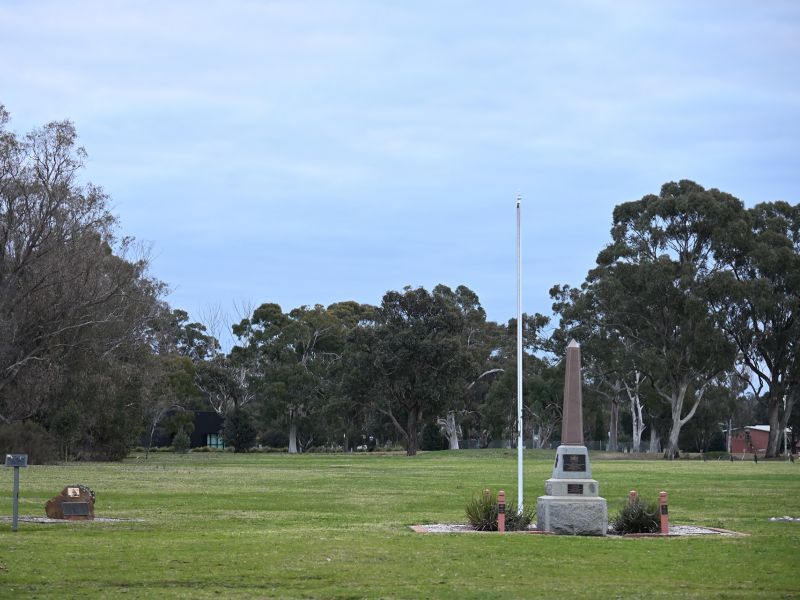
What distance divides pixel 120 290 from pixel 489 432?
60685 mm

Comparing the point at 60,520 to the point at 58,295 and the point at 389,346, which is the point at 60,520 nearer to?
the point at 58,295

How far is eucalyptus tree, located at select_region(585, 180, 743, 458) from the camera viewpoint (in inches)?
3514

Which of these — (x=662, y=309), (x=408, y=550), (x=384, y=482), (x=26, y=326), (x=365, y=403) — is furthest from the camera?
(x=365, y=403)

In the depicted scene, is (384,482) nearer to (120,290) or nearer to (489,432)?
(120,290)

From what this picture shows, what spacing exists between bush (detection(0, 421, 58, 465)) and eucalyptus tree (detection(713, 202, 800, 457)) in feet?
166

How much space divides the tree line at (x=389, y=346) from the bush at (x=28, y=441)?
0.54 ft

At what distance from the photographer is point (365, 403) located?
106 m

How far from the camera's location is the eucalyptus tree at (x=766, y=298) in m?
89.2

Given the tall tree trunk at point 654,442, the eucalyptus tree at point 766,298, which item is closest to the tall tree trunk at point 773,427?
the eucalyptus tree at point 766,298

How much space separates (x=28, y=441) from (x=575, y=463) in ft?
174

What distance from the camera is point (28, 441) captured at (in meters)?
68.7

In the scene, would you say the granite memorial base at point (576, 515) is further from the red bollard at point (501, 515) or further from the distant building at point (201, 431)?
the distant building at point (201, 431)

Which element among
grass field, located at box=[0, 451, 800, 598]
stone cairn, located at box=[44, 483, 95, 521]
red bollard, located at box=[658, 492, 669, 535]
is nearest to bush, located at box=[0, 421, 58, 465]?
grass field, located at box=[0, 451, 800, 598]

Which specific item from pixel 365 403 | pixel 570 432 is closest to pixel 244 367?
pixel 365 403
